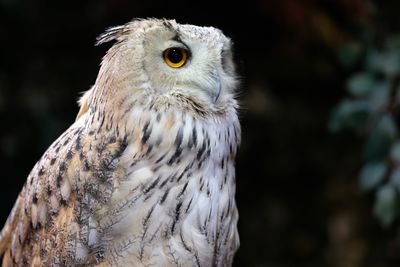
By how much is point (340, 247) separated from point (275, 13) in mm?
1162

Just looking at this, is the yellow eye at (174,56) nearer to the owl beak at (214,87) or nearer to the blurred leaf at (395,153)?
the owl beak at (214,87)

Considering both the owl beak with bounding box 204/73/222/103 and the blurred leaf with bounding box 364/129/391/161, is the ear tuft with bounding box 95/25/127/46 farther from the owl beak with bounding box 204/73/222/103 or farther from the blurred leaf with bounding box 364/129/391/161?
the blurred leaf with bounding box 364/129/391/161

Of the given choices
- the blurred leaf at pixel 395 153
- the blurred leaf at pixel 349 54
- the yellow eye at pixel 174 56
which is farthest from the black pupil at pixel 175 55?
the blurred leaf at pixel 349 54

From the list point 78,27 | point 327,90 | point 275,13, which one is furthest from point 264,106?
point 78,27

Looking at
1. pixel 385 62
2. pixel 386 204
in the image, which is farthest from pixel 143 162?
pixel 385 62

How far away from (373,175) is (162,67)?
1.04 metres

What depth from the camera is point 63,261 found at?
1635 mm

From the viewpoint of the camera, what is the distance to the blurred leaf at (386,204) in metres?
2.29

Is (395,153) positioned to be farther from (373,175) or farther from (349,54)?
(349,54)

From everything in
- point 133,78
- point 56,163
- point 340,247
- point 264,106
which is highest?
point 133,78

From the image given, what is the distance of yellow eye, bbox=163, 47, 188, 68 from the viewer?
160cm

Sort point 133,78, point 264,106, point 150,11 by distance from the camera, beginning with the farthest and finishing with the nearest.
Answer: point 264,106 < point 150,11 < point 133,78


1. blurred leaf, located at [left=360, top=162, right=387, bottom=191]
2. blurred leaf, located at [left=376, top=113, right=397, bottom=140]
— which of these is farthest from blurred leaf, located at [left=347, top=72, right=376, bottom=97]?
blurred leaf, located at [left=360, top=162, right=387, bottom=191]

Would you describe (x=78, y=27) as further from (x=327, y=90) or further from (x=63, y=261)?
(x=63, y=261)
